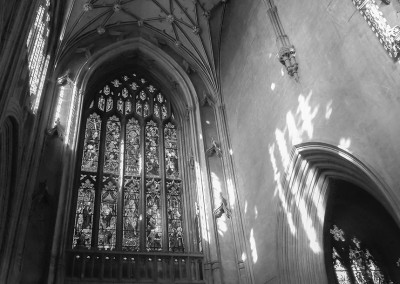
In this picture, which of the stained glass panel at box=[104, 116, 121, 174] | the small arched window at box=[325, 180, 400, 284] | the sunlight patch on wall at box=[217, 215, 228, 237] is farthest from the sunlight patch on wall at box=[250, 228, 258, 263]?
the stained glass panel at box=[104, 116, 121, 174]

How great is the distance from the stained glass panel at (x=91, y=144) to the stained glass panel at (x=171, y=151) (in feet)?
6.36

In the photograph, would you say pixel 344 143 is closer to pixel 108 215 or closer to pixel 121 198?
pixel 121 198

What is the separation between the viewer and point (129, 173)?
34.2 ft

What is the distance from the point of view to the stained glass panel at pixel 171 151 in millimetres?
10884

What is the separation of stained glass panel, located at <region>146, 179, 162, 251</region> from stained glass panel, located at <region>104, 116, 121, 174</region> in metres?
1.01

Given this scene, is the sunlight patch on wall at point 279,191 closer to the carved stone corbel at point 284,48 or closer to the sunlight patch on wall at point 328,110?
the carved stone corbel at point 284,48

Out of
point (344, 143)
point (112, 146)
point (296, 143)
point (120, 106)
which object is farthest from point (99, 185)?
point (344, 143)

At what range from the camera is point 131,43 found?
39.7 feet

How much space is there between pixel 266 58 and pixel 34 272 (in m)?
6.67

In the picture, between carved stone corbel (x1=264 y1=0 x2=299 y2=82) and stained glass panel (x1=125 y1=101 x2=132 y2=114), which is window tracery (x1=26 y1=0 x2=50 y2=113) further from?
carved stone corbel (x1=264 y1=0 x2=299 y2=82)

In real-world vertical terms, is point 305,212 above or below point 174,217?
below

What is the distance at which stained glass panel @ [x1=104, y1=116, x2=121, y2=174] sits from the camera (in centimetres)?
1038

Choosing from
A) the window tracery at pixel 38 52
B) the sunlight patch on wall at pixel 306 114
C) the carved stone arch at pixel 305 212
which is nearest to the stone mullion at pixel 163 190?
the carved stone arch at pixel 305 212

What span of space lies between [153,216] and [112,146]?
7.83ft
